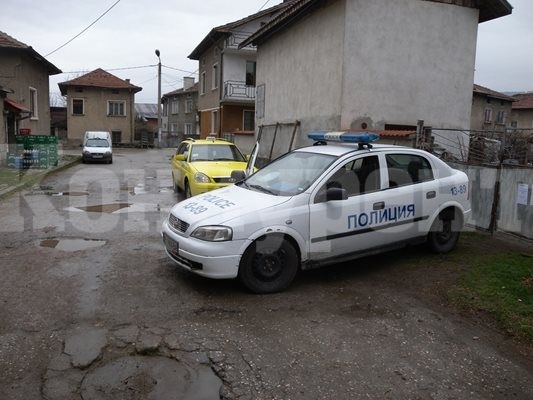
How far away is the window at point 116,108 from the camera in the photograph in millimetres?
42312

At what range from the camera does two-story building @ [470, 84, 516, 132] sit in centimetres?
3409

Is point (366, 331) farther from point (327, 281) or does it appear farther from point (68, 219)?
point (68, 219)

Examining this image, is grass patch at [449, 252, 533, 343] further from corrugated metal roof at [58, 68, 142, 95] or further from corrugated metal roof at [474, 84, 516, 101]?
corrugated metal roof at [58, 68, 142, 95]

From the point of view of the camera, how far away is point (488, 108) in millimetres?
35562

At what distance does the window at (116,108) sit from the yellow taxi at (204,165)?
32.1m

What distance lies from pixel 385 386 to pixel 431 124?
11.4 meters

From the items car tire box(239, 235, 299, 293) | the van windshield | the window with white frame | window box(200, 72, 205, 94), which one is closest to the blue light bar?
car tire box(239, 235, 299, 293)

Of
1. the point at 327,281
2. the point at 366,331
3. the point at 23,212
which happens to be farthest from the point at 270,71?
the point at 366,331

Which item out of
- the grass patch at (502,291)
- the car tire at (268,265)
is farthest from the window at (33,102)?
the grass patch at (502,291)

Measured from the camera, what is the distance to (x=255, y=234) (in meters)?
4.98

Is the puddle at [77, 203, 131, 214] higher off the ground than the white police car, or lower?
lower

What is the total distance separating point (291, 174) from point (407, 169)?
1.57 m

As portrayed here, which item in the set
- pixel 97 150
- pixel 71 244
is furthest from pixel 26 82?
pixel 71 244

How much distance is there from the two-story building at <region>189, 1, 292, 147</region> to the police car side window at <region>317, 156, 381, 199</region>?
24.1m
